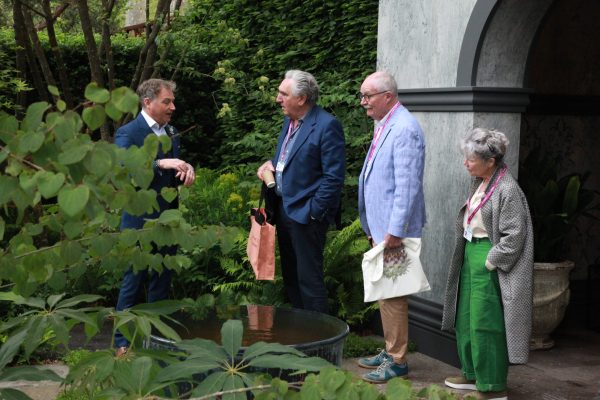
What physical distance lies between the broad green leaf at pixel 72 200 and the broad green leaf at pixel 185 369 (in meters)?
0.46

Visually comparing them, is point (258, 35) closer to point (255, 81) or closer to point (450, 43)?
point (255, 81)

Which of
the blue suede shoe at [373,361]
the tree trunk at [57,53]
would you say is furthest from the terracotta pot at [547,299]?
the tree trunk at [57,53]

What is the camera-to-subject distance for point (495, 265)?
18.0ft

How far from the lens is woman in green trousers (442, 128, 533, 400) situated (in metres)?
5.48

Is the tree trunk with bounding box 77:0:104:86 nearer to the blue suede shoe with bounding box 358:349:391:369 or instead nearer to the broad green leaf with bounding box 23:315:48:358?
the blue suede shoe with bounding box 358:349:391:369

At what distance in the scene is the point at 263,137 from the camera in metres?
9.55

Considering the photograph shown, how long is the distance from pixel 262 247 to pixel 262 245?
0.6 inches

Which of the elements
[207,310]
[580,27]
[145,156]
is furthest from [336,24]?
[145,156]

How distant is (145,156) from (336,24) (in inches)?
316

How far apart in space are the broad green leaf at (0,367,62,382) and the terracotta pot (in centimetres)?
→ 572

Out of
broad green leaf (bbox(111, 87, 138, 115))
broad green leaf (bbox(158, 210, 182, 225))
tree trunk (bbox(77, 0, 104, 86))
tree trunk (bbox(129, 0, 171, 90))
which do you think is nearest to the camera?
broad green leaf (bbox(111, 87, 138, 115))

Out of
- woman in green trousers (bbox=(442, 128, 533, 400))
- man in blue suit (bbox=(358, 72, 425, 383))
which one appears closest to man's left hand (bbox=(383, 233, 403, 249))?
man in blue suit (bbox=(358, 72, 425, 383))

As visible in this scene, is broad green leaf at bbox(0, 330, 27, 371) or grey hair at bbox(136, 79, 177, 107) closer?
broad green leaf at bbox(0, 330, 27, 371)

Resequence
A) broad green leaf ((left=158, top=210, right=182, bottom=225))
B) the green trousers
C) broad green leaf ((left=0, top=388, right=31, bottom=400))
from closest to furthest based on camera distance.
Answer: broad green leaf ((left=0, top=388, right=31, bottom=400)), broad green leaf ((left=158, top=210, right=182, bottom=225)), the green trousers
